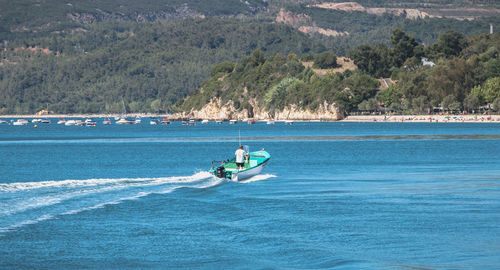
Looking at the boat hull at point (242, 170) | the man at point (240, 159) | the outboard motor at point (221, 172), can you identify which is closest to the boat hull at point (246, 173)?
the boat hull at point (242, 170)

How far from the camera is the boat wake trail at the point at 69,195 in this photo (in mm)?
38688

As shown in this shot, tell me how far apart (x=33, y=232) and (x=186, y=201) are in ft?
38.6

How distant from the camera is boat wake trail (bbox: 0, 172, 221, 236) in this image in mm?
38688

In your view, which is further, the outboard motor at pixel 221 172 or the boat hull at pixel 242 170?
the boat hull at pixel 242 170

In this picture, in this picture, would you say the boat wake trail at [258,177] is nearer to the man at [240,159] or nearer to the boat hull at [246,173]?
the boat hull at [246,173]

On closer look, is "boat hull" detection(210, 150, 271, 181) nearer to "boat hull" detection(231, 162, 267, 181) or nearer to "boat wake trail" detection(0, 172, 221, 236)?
"boat hull" detection(231, 162, 267, 181)

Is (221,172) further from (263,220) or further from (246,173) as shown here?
(263,220)

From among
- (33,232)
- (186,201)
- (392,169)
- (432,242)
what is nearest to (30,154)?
(392,169)

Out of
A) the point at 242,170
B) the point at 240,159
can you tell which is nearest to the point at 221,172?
the point at 242,170

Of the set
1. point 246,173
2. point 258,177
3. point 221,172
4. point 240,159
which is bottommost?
point 258,177

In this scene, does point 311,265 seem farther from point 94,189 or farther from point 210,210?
point 94,189

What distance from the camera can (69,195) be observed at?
149ft

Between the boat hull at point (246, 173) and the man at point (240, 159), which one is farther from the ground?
the man at point (240, 159)

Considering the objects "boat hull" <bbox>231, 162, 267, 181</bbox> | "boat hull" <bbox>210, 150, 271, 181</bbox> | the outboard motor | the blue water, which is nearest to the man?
"boat hull" <bbox>210, 150, 271, 181</bbox>
